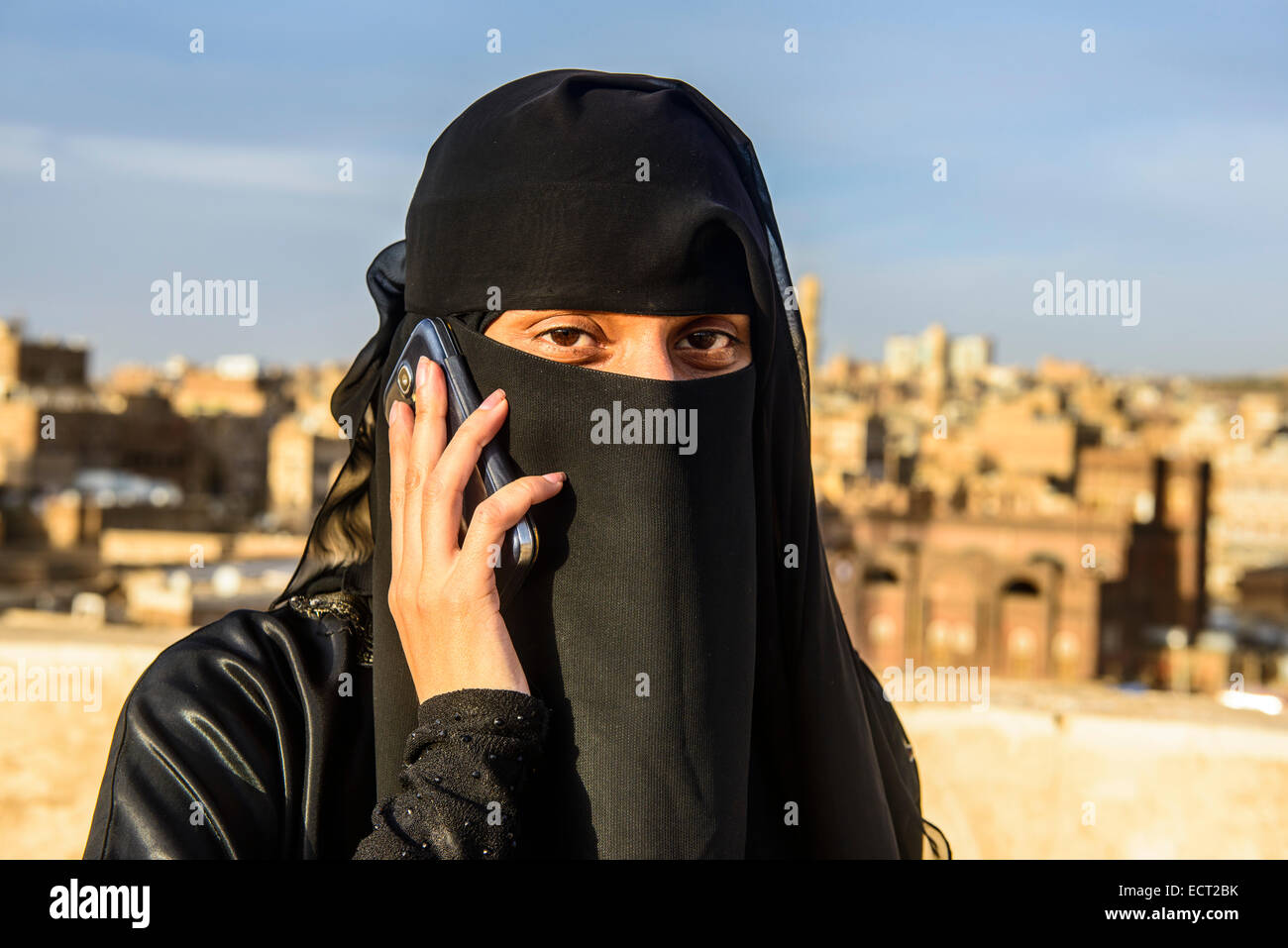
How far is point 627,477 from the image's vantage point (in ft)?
4.62

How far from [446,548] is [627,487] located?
0.20m

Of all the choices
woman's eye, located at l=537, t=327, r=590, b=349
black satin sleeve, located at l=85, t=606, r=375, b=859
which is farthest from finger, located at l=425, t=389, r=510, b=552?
black satin sleeve, located at l=85, t=606, r=375, b=859

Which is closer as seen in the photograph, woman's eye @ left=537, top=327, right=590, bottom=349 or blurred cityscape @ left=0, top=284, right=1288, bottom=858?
woman's eye @ left=537, top=327, right=590, bottom=349

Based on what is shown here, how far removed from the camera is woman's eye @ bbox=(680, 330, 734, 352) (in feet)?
4.91

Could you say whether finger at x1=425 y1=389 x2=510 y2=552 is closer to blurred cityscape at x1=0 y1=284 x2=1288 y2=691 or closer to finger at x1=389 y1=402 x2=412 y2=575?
finger at x1=389 y1=402 x2=412 y2=575

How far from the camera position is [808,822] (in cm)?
161

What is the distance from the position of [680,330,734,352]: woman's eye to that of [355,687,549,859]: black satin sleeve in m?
0.43

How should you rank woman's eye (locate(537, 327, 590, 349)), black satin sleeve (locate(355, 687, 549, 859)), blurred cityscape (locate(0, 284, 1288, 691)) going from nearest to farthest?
black satin sleeve (locate(355, 687, 549, 859)) < woman's eye (locate(537, 327, 590, 349)) < blurred cityscape (locate(0, 284, 1288, 691))

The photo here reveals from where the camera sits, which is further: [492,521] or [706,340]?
[706,340]

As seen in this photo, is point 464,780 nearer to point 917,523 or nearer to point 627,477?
point 627,477

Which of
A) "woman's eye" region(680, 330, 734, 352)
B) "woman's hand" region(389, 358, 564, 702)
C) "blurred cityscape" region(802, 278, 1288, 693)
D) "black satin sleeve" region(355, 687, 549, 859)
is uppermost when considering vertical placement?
"woman's eye" region(680, 330, 734, 352)

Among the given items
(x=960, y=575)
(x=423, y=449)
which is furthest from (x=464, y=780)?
(x=960, y=575)
